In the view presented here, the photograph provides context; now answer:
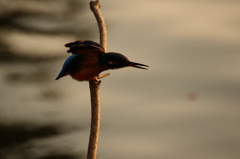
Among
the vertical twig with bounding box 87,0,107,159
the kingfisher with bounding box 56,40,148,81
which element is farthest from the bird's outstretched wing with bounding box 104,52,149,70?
the vertical twig with bounding box 87,0,107,159

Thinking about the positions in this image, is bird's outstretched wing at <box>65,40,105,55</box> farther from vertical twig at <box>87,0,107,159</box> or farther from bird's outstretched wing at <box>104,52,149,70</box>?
vertical twig at <box>87,0,107,159</box>

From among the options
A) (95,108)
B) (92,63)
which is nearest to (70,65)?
(92,63)

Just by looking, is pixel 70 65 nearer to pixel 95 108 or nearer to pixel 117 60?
pixel 117 60

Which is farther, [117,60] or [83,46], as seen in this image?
[117,60]

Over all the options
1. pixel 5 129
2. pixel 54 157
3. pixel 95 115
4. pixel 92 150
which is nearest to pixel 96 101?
pixel 95 115

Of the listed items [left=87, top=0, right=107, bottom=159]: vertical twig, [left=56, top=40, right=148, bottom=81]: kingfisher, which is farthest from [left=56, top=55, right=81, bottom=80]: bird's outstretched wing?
[left=87, top=0, right=107, bottom=159]: vertical twig

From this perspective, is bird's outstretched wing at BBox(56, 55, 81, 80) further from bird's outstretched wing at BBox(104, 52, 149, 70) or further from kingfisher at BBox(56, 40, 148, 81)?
bird's outstretched wing at BBox(104, 52, 149, 70)

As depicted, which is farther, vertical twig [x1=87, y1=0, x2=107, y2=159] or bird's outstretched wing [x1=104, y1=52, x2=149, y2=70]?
bird's outstretched wing [x1=104, y1=52, x2=149, y2=70]

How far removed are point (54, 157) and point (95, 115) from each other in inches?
97.4

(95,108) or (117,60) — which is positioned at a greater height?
(117,60)

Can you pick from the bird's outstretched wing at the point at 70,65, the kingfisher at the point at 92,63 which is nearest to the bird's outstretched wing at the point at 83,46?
the kingfisher at the point at 92,63

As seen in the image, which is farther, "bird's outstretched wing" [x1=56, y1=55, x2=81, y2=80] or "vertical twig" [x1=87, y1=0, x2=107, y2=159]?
"bird's outstretched wing" [x1=56, y1=55, x2=81, y2=80]

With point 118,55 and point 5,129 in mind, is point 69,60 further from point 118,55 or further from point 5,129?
point 5,129

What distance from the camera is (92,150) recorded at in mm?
2127
